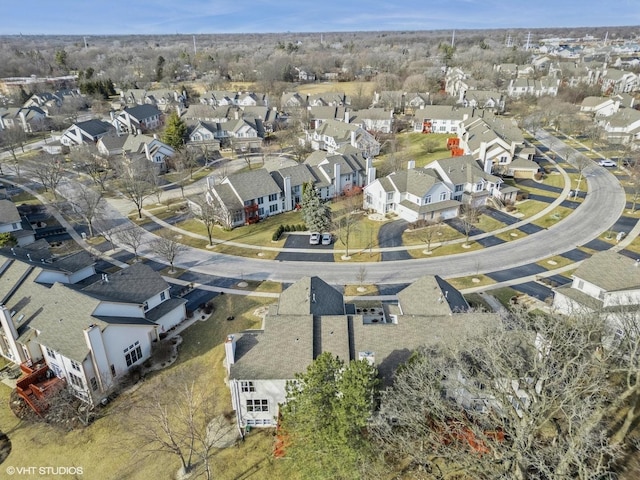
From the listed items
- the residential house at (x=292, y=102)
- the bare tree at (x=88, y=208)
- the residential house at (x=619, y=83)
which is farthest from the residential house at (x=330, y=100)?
the residential house at (x=619, y=83)

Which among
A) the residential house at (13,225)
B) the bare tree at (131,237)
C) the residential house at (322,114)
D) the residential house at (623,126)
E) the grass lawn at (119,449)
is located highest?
the residential house at (322,114)

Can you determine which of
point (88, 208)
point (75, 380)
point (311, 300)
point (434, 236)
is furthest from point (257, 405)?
point (88, 208)

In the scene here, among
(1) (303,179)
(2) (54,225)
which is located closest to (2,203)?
(2) (54,225)

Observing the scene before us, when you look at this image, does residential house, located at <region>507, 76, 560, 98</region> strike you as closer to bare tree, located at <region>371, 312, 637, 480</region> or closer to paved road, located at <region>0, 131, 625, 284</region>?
paved road, located at <region>0, 131, 625, 284</region>

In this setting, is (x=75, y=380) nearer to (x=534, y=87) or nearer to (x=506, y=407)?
(x=506, y=407)

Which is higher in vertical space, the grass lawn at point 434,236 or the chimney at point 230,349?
the chimney at point 230,349

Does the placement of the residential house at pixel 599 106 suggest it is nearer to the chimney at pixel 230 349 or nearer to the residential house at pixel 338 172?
the residential house at pixel 338 172

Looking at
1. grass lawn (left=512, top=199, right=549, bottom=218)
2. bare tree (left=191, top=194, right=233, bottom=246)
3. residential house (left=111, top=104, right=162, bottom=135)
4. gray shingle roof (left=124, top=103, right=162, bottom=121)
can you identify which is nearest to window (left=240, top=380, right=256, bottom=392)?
bare tree (left=191, top=194, right=233, bottom=246)

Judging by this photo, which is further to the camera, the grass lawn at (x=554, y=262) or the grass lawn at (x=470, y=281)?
the grass lawn at (x=554, y=262)
